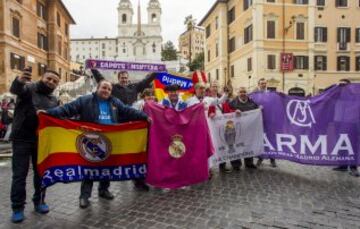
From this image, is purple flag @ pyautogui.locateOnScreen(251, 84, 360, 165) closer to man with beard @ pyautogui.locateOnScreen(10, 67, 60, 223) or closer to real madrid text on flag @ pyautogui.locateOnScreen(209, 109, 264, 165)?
real madrid text on flag @ pyautogui.locateOnScreen(209, 109, 264, 165)

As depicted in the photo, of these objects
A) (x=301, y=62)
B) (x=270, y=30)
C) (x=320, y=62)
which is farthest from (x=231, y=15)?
(x=320, y=62)

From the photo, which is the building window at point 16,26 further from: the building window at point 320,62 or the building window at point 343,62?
the building window at point 343,62

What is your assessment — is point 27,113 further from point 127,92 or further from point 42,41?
point 42,41

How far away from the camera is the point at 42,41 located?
42438 mm

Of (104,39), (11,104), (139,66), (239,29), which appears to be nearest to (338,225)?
(139,66)

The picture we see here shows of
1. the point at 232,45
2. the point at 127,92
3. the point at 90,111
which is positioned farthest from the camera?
the point at 232,45

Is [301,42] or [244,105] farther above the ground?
[301,42]

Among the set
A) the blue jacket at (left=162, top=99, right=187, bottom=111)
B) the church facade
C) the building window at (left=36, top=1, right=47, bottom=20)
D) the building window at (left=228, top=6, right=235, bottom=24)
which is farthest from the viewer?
the church facade

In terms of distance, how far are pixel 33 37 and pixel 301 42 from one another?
94.3 ft

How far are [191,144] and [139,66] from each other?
6097 millimetres

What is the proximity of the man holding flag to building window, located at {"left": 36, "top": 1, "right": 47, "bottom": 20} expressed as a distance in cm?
3965

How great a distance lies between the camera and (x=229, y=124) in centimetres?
782

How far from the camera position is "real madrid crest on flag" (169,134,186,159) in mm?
6020

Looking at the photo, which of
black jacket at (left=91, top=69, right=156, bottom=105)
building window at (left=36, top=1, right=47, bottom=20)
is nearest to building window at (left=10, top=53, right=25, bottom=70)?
building window at (left=36, top=1, right=47, bottom=20)
